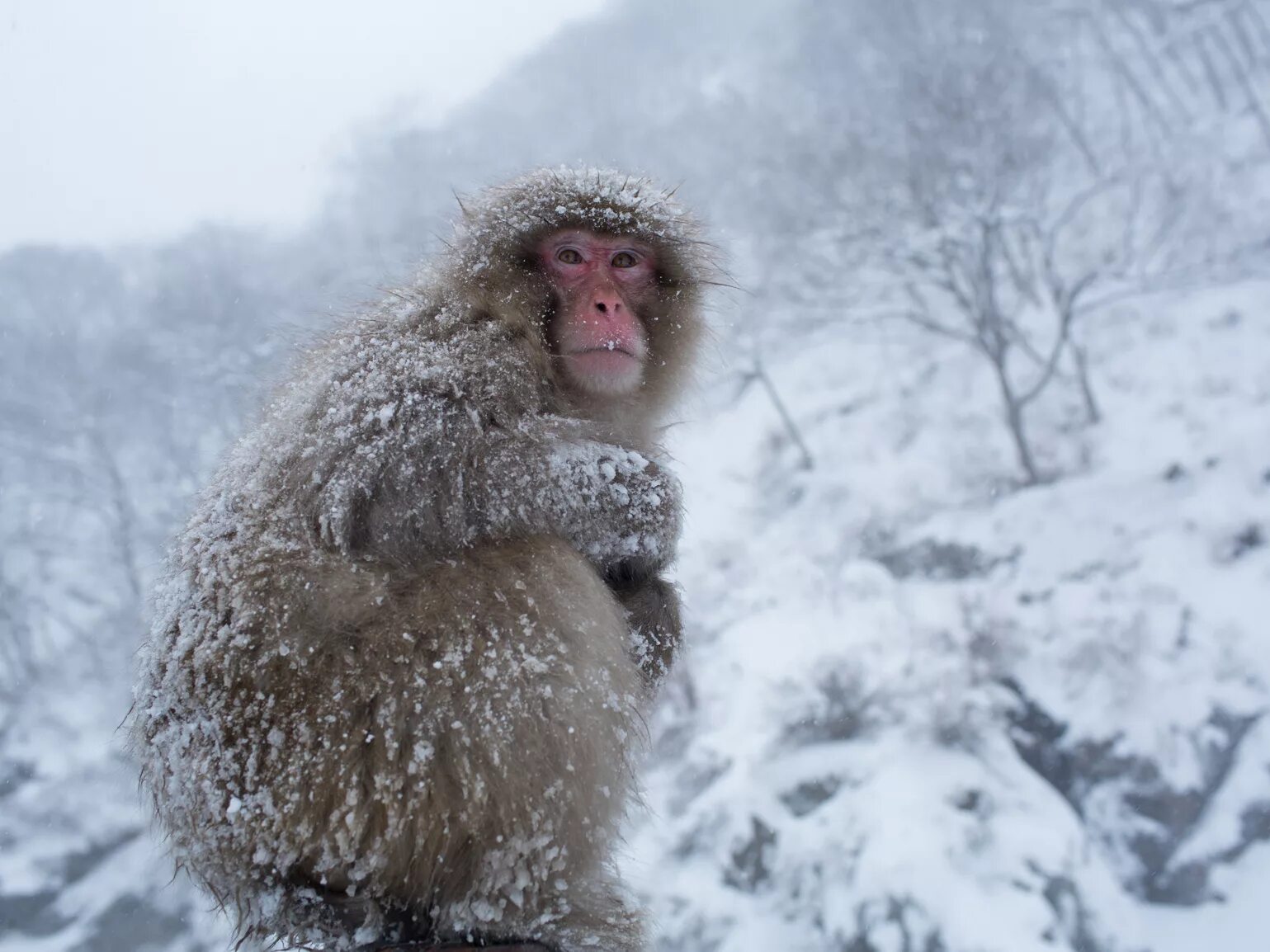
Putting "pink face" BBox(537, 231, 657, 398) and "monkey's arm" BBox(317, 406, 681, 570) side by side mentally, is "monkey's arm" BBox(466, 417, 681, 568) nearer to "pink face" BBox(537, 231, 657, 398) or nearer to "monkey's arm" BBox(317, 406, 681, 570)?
"monkey's arm" BBox(317, 406, 681, 570)

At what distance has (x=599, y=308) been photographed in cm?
129

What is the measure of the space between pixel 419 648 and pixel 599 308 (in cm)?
57

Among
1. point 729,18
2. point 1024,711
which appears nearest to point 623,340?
point 1024,711

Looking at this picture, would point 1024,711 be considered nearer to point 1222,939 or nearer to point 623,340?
point 1222,939

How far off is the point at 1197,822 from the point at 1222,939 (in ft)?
2.56

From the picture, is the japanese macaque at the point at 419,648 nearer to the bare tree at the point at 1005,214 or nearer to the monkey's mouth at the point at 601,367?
the monkey's mouth at the point at 601,367

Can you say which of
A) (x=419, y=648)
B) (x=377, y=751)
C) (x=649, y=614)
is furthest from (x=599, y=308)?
(x=377, y=751)

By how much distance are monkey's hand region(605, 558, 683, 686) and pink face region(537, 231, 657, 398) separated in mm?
255

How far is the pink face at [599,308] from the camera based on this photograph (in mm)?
1259

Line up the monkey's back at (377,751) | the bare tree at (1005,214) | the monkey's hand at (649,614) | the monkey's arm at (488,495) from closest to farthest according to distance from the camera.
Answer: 1. the monkey's back at (377,751)
2. the monkey's arm at (488,495)
3. the monkey's hand at (649,614)
4. the bare tree at (1005,214)

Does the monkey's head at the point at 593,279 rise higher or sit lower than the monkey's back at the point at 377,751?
higher

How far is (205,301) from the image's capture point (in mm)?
8555

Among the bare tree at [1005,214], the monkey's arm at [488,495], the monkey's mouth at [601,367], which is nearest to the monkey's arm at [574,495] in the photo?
the monkey's arm at [488,495]

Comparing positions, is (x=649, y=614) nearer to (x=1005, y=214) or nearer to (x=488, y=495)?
(x=488, y=495)
